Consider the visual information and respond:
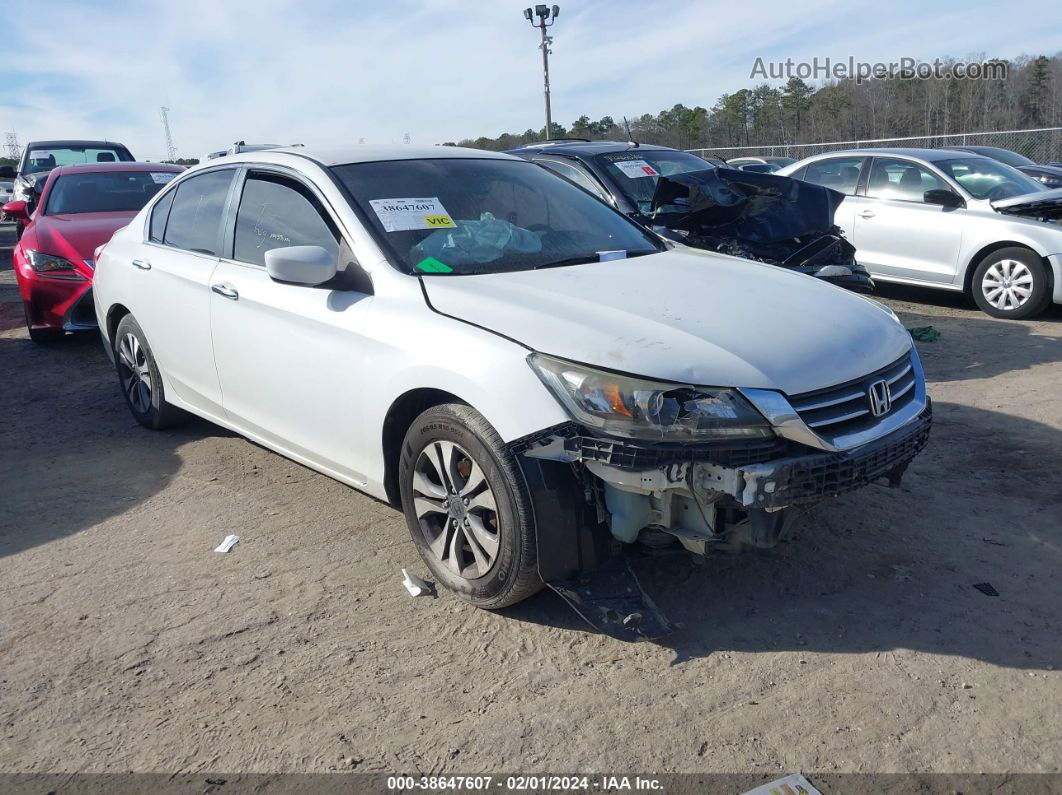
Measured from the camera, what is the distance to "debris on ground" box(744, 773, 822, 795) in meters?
2.51

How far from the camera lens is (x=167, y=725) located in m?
2.89

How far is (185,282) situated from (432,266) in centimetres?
182

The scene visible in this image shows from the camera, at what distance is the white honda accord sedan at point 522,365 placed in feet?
9.70

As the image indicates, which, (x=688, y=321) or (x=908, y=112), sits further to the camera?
(x=908, y=112)

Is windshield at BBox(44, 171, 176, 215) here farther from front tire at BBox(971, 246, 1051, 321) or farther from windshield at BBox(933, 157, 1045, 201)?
front tire at BBox(971, 246, 1051, 321)

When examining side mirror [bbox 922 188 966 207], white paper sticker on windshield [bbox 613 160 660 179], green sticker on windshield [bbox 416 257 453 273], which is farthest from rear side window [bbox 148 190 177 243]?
side mirror [bbox 922 188 966 207]

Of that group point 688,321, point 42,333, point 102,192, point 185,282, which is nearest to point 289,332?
point 185,282

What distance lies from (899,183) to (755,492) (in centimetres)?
777

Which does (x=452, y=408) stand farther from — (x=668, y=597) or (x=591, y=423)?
(x=668, y=597)

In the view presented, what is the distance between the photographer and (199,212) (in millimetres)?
5051

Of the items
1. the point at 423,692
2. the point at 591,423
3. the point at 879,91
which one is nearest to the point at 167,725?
the point at 423,692

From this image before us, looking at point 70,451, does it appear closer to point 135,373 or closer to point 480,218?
point 135,373

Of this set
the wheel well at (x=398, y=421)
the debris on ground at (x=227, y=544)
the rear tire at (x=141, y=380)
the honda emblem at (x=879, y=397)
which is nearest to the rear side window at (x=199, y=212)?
the rear tire at (x=141, y=380)

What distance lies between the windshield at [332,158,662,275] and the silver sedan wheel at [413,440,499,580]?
2.68ft
